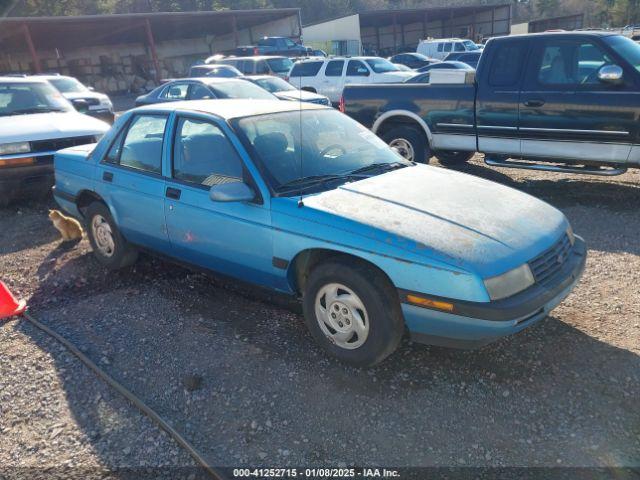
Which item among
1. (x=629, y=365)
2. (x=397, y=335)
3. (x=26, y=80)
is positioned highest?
(x=26, y=80)

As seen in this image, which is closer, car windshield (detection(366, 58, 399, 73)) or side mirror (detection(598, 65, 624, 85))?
side mirror (detection(598, 65, 624, 85))

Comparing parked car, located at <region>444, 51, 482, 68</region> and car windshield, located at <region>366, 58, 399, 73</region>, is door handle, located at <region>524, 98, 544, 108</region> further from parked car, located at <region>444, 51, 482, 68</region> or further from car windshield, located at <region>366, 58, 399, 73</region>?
parked car, located at <region>444, 51, 482, 68</region>

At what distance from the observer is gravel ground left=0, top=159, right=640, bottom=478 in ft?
9.05

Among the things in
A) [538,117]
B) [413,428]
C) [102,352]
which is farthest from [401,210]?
[538,117]

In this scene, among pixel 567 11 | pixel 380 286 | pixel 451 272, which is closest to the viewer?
pixel 451 272

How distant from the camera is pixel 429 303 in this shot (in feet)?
9.75

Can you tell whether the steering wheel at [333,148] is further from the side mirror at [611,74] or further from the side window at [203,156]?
the side mirror at [611,74]

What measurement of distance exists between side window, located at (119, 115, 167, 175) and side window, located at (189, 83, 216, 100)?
6487 millimetres

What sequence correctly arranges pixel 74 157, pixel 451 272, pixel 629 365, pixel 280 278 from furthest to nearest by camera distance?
pixel 74 157 → pixel 280 278 → pixel 629 365 → pixel 451 272

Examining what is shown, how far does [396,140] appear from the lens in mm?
7984

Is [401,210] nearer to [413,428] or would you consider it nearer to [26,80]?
[413,428]

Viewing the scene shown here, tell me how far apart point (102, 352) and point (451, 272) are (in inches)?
96.6

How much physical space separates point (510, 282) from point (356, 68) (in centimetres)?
1518

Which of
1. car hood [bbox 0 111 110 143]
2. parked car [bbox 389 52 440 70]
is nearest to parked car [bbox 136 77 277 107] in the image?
car hood [bbox 0 111 110 143]
